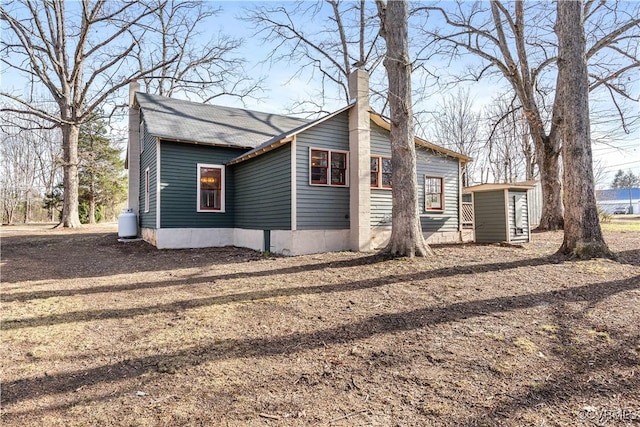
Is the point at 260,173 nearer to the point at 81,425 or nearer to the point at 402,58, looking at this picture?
the point at 402,58

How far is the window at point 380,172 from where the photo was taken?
11156 mm

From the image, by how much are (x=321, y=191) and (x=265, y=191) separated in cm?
193

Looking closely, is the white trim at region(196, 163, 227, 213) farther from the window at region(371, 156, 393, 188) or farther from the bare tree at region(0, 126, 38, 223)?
the bare tree at region(0, 126, 38, 223)

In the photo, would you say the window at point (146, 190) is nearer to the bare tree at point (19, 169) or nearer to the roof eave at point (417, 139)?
the roof eave at point (417, 139)

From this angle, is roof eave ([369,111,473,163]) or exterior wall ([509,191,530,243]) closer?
roof eave ([369,111,473,163])

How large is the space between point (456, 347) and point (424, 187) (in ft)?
30.5

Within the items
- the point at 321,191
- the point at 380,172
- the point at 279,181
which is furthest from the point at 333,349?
the point at 380,172

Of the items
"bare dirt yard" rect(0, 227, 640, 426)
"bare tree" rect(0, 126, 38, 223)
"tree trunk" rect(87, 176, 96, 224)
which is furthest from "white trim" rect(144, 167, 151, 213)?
"bare tree" rect(0, 126, 38, 223)

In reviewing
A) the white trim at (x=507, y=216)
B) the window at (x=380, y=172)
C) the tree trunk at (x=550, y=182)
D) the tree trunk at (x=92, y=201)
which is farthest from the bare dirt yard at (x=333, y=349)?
the tree trunk at (x=92, y=201)

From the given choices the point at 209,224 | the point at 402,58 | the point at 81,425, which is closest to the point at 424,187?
the point at 402,58

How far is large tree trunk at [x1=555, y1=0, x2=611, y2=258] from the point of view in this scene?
24.0ft

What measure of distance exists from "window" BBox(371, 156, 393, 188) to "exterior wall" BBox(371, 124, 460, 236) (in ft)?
0.53

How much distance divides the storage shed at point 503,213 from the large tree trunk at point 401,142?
4642 mm

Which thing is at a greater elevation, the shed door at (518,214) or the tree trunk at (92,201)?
the tree trunk at (92,201)
